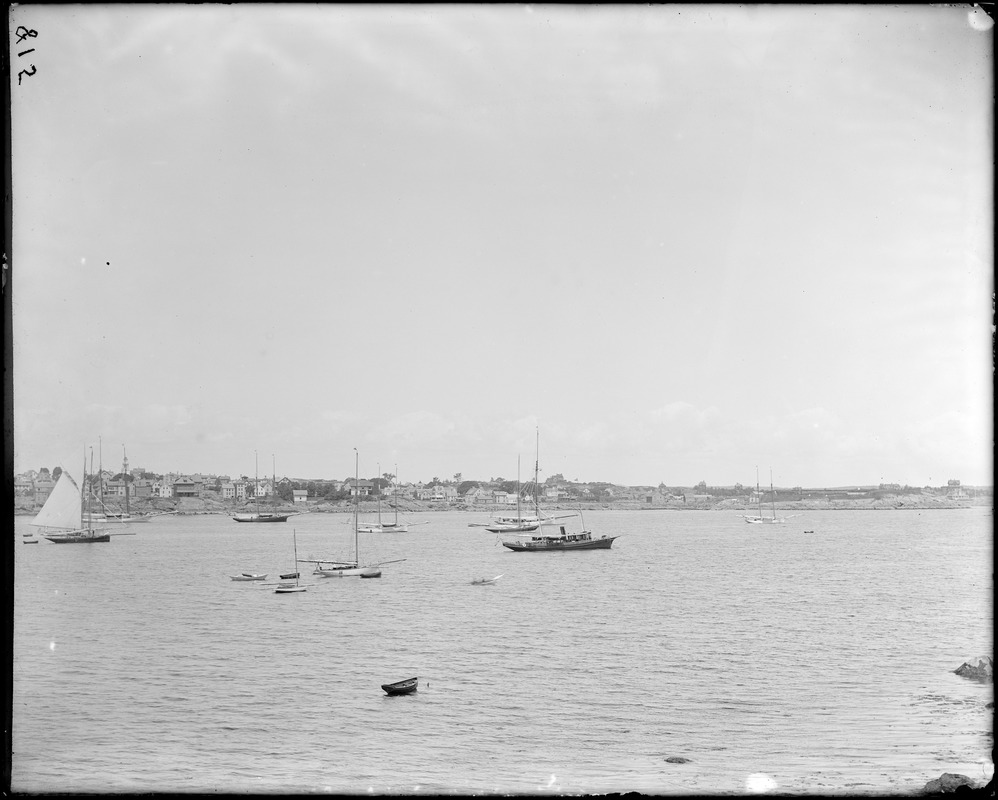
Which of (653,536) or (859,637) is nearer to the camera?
(859,637)

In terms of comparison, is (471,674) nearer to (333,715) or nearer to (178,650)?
(333,715)

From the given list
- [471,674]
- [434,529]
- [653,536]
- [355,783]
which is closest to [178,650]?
[471,674]

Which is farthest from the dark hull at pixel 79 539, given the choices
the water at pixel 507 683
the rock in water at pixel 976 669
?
the rock in water at pixel 976 669

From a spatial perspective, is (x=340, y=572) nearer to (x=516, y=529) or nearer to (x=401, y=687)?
(x=401, y=687)

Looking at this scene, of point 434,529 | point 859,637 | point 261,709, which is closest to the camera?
point 261,709

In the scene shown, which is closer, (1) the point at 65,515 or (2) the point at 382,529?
(1) the point at 65,515

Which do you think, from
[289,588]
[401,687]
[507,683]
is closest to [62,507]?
[289,588]
